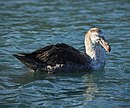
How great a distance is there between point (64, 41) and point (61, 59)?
270 cm

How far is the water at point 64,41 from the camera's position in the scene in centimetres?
1074

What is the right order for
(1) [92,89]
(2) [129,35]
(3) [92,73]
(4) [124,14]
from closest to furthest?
1. (1) [92,89]
2. (3) [92,73]
3. (2) [129,35]
4. (4) [124,14]

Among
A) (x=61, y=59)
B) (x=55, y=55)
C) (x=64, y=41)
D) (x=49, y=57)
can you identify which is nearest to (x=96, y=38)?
(x=61, y=59)

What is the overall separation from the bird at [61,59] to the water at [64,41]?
0.19 m

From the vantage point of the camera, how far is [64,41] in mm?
15570

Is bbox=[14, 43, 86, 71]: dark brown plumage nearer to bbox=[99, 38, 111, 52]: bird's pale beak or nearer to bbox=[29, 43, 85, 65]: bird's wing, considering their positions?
bbox=[29, 43, 85, 65]: bird's wing

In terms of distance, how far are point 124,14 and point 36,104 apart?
9.38 m

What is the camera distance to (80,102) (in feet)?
34.4

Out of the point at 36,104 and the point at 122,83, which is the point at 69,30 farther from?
the point at 36,104

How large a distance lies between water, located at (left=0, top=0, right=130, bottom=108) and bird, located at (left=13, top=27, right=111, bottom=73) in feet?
0.64

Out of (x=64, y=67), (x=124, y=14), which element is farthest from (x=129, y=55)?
(x=124, y=14)

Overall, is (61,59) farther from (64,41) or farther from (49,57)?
(64,41)

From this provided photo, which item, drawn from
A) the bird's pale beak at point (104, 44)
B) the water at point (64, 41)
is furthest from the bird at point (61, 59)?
the water at point (64, 41)

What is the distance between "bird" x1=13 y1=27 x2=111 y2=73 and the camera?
41.9 ft
